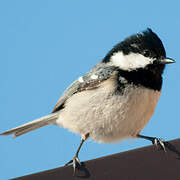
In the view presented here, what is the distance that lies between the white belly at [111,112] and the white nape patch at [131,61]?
21 centimetres

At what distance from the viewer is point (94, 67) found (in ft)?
9.08

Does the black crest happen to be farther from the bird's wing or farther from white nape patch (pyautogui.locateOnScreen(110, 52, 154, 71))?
the bird's wing

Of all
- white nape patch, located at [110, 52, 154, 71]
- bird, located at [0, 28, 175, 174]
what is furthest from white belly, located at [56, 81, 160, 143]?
white nape patch, located at [110, 52, 154, 71]

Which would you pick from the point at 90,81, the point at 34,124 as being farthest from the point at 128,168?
the point at 34,124

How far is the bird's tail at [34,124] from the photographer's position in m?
2.91

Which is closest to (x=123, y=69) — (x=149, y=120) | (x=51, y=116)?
(x=149, y=120)

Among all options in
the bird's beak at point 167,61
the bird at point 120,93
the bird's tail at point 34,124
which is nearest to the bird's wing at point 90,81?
A: the bird at point 120,93

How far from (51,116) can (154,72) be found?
97 centimetres

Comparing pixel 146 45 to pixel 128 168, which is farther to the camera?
pixel 146 45

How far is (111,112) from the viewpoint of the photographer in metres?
2.39

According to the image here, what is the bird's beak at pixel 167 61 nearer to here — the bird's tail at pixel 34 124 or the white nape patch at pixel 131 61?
the white nape patch at pixel 131 61

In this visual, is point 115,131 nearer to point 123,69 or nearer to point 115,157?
point 123,69

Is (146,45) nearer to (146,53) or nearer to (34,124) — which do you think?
(146,53)

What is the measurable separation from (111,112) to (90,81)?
0.35m
